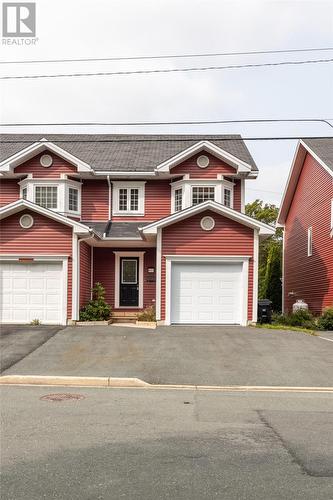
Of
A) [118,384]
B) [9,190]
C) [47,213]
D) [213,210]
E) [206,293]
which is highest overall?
[9,190]

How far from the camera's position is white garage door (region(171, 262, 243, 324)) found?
20859 mm

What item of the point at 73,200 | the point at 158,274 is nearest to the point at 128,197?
the point at 73,200

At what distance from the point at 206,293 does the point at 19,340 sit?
7.22m

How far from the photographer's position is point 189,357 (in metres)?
14.5

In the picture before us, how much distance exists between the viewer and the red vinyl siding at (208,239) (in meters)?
20.9

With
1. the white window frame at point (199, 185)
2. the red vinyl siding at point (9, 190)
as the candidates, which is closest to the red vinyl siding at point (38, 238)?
the red vinyl siding at point (9, 190)

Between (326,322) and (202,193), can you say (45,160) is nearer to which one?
(202,193)

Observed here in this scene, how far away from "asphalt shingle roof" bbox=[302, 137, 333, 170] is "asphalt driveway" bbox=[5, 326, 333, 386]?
9219 millimetres

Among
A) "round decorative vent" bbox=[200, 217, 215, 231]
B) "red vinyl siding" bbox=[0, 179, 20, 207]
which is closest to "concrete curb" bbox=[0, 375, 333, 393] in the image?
"round decorative vent" bbox=[200, 217, 215, 231]

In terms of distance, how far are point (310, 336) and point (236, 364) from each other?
204 inches

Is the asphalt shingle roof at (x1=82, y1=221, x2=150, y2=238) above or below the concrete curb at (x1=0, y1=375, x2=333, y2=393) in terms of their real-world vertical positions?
above

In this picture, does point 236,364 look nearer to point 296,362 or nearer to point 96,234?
point 296,362

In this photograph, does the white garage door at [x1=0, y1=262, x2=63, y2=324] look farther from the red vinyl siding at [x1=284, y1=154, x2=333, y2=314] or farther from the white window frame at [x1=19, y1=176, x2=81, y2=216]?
the red vinyl siding at [x1=284, y1=154, x2=333, y2=314]

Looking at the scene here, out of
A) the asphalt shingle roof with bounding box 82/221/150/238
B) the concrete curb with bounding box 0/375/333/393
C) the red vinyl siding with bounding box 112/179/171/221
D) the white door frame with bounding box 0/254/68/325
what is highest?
the red vinyl siding with bounding box 112/179/171/221
